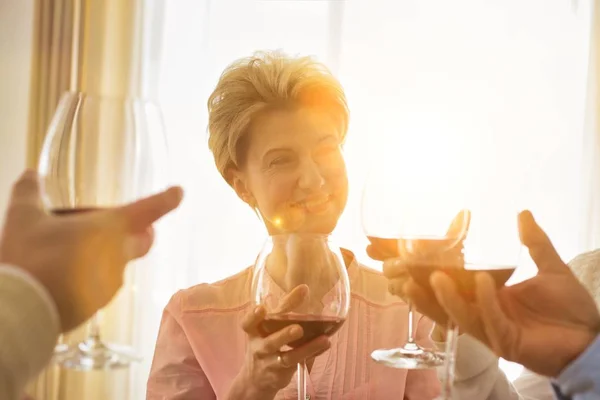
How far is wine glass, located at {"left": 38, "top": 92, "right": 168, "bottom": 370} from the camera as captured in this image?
58 cm

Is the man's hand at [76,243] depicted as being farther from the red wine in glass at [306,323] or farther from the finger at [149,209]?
the red wine in glass at [306,323]

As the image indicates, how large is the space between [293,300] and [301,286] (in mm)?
25

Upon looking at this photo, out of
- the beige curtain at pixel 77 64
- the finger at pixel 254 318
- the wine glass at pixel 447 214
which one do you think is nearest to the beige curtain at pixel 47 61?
the beige curtain at pixel 77 64

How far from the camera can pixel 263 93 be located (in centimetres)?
170

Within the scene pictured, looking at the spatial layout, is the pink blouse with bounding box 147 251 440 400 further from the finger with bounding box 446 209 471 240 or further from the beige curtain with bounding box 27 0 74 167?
the beige curtain with bounding box 27 0 74 167

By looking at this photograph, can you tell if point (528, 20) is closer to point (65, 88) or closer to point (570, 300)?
point (65, 88)

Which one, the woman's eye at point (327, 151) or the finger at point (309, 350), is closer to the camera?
the finger at point (309, 350)

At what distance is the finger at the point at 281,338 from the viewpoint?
3.06 feet

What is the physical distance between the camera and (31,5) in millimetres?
2684

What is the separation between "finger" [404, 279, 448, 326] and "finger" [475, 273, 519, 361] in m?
0.05

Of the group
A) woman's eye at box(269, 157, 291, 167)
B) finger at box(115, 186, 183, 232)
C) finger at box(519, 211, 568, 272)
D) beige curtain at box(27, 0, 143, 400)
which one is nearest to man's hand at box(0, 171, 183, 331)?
finger at box(115, 186, 183, 232)

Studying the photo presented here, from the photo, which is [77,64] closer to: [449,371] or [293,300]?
[293,300]

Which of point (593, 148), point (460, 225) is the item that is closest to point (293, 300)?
point (460, 225)

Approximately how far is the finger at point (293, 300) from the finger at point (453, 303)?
0.23 metres
